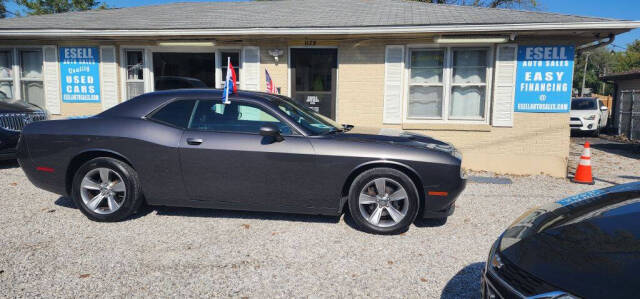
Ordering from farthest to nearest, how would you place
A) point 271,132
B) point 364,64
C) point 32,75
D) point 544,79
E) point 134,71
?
1. point 32,75
2. point 134,71
3. point 364,64
4. point 544,79
5. point 271,132

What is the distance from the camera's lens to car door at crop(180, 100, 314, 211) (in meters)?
4.48

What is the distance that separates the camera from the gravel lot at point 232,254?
10.8 ft

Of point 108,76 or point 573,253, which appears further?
point 108,76

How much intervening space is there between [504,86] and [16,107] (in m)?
9.41

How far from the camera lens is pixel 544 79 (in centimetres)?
811

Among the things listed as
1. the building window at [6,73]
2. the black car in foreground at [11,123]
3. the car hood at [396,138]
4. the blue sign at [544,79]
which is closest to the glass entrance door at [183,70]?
the black car in foreground at [11,123]

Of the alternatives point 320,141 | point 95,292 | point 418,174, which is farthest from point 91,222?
point 418,174

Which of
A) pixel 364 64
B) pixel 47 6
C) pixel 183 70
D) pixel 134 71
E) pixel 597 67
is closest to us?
pixel 364 64

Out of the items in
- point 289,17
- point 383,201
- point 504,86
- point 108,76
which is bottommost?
point 383,201

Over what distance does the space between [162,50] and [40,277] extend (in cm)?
707

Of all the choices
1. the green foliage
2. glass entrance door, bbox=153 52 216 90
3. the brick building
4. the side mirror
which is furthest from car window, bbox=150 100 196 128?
the green foliage

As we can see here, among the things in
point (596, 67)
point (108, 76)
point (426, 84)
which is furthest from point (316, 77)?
point (596, 67)

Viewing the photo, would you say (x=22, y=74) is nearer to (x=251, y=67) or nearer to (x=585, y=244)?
(x=251, y=67)

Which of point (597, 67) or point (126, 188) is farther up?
point (597, 67)
